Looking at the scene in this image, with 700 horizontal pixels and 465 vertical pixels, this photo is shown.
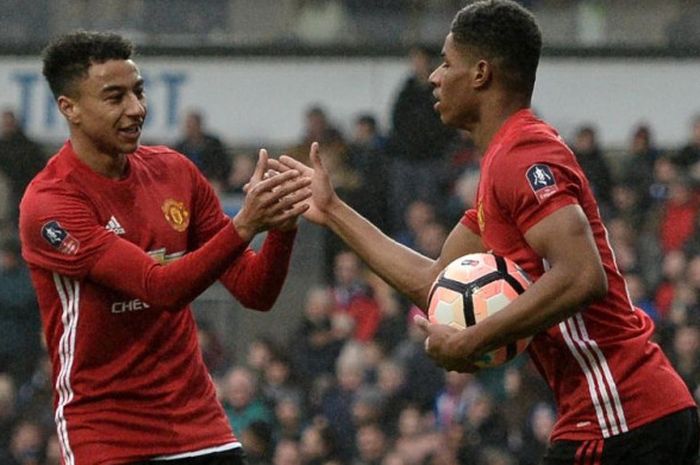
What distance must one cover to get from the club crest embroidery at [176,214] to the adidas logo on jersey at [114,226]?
0.59 ft

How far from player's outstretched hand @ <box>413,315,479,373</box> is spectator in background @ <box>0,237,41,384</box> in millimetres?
8270

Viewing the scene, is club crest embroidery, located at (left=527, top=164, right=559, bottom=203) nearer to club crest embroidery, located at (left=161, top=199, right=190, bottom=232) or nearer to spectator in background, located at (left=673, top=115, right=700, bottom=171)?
club crest embroidery, located at (left=161, top=199, right=190, bottom=232)

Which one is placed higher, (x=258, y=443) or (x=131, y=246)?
(x=131, y=246)

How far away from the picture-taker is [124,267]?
6.13 meters

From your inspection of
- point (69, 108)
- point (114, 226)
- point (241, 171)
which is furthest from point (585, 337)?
point (241, 171)

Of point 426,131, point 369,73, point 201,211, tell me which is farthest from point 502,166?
point 369,73

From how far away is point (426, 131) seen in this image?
46.3 ft

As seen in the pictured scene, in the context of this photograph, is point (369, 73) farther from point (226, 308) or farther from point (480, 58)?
point (480, 58)

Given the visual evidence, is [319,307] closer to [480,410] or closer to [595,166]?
[480,410]

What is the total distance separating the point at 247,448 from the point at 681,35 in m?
6.37

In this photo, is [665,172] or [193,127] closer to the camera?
[665,172]

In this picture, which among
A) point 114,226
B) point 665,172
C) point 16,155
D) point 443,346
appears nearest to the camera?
point 443,346

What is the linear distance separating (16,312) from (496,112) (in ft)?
27.4

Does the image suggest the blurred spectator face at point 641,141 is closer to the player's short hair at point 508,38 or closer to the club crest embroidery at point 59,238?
the player's short hair at point 508,38
